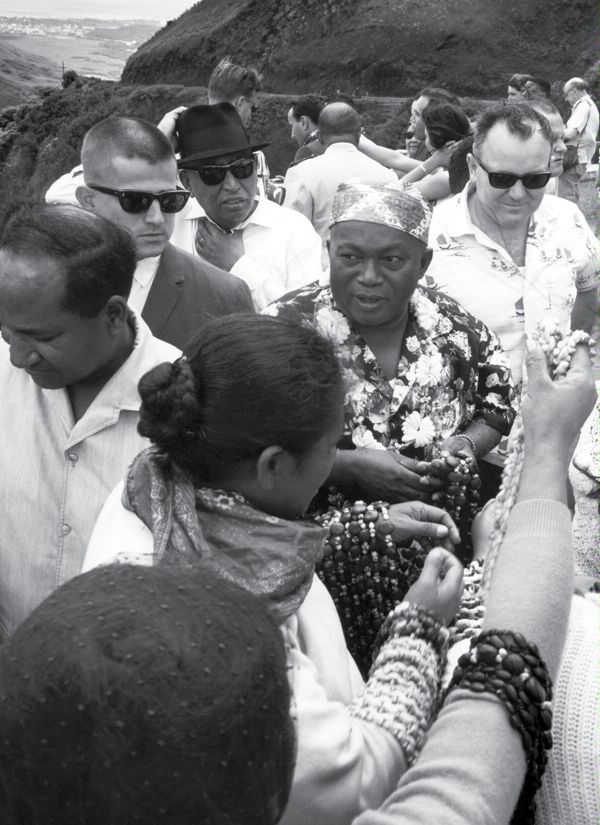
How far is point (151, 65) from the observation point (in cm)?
2658

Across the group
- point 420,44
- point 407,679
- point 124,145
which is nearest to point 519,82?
point 124,145

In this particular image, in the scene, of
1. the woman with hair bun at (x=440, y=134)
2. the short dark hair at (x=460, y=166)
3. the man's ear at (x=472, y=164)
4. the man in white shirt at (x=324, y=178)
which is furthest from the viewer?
the woman with hair bun at (x=440, y=134)

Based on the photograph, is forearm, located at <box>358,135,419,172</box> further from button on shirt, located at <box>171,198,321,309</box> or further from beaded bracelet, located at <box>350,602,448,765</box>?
beaded bracelet, located at <box>350,602,448,765</box>

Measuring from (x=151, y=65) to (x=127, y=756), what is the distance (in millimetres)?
27799

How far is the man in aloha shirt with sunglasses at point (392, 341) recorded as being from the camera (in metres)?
2.71

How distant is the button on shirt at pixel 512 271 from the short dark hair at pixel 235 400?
74.5 inches

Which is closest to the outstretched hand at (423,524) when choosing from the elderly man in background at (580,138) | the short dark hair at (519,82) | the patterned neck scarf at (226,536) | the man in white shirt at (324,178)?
the patterned neck scarf at (226,536)

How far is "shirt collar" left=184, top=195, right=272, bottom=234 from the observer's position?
14.2ft

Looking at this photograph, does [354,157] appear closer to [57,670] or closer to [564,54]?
[57,670]

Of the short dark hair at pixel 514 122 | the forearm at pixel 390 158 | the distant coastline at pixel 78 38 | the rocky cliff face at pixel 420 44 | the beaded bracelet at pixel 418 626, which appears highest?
the short dark hair at pixel 514 122

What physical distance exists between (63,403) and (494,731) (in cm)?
143

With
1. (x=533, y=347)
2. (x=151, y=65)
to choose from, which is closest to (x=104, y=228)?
(x=533, y=347)

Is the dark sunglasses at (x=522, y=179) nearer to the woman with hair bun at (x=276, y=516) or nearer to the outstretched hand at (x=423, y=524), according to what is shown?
the outstretched hand at (x=423, y=524)

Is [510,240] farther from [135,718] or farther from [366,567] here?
[135,718]
